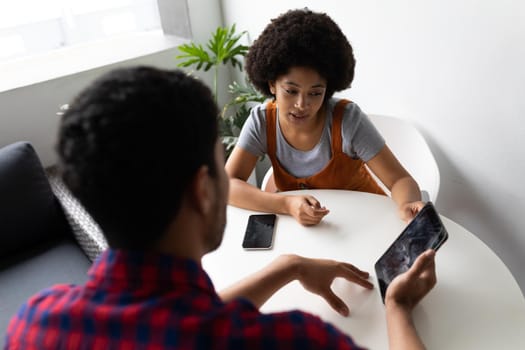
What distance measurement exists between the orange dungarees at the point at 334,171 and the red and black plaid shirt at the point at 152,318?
921 mm

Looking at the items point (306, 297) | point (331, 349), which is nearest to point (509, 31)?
point (306, 297)

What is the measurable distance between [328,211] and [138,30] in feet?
5.99

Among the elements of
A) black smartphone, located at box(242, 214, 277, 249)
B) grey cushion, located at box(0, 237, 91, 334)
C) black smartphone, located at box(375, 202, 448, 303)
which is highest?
black smartphone, located at box(375, 202, 448, 303)

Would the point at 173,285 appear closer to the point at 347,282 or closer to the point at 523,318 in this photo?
the point at 347,282

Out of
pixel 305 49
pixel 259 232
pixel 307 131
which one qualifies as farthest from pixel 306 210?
pixel 305 49

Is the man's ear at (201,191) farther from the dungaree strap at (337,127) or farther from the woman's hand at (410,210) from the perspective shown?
the dungaree strap at (337,127)

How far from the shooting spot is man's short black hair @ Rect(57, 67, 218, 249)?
0.51m

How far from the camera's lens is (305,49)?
1.29 meters

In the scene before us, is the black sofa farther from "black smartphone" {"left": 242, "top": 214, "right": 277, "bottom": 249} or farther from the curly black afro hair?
the curly black afro hair

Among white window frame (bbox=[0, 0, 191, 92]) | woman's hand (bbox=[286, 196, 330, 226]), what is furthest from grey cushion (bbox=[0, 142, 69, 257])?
woman's hand (bbox=[286, 196, 330, 226])

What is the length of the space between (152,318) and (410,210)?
0.86 meters

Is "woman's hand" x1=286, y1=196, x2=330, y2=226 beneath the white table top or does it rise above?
above

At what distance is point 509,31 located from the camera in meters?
1.31

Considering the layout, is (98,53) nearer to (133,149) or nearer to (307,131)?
(307,131)
